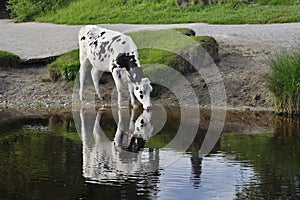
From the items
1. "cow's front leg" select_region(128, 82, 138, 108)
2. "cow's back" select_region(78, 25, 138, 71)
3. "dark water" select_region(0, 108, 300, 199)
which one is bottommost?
"dark water" select_region(0, 108, 300, 199)

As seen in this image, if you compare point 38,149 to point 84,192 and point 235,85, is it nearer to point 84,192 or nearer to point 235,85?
point 84,192

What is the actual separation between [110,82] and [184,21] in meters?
10.6

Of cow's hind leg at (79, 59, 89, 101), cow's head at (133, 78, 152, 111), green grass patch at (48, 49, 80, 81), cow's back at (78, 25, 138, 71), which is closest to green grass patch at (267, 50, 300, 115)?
cow's head at (133, 78, 152, 111)

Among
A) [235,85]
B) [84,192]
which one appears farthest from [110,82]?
[84,192]

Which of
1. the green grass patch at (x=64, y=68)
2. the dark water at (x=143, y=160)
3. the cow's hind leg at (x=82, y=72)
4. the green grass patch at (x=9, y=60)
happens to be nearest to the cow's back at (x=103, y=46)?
the cow's hind leg at (x=82, y=72)

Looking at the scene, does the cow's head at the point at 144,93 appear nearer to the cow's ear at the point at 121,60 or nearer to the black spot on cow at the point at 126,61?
the black spot on cow at the point at 126,61

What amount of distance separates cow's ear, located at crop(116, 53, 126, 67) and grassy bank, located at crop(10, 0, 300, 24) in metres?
11.0

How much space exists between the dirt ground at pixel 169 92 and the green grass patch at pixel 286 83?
0.78 meters

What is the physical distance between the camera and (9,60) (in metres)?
18.9

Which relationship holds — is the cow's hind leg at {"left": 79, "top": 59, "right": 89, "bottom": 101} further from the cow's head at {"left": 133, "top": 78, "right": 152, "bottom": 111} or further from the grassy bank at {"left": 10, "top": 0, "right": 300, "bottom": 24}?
the grassy bank at {"left": 10, "top": 0, "right": 300, "bottom": 24}

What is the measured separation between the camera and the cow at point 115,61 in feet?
49.2

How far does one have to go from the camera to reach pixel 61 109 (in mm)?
15914

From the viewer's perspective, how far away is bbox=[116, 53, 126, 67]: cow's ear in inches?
606

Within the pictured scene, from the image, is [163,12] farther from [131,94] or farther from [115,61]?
[131,94]
